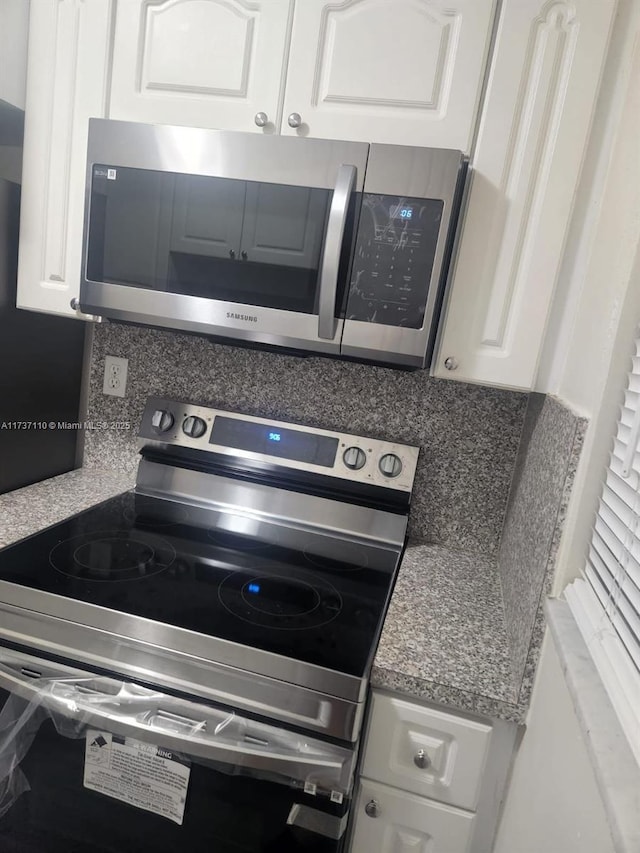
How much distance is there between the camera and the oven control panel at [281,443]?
1409 mm

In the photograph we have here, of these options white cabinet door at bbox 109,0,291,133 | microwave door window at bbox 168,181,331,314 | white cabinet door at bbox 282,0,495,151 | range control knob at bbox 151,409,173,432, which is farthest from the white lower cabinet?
white cabinet door at bbox 109,0,291,133

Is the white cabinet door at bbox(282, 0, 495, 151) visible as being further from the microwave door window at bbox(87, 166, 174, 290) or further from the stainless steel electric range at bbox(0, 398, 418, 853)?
the stainless steel electric range at bbox(0, 398, 418, 853)

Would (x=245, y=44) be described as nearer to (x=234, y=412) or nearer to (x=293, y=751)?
(x=234, y=412)

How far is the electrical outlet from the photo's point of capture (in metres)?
1.58

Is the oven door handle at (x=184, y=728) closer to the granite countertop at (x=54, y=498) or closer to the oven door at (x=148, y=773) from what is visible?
the oven door at (x=148, y=773)

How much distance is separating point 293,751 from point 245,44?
1253 millimetres

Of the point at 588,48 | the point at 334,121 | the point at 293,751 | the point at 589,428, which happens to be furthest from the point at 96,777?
the point at 588,48

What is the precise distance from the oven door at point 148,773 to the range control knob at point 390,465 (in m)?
0.66

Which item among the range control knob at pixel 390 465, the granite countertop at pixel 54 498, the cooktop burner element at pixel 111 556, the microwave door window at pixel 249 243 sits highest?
the microwave door window at pixel 249 243

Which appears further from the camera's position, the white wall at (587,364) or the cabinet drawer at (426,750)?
the cabinet drawer at (426,750)

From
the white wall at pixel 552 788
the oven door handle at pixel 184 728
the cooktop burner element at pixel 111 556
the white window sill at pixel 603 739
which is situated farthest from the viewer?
the cooktop burner element at pixel 111 556

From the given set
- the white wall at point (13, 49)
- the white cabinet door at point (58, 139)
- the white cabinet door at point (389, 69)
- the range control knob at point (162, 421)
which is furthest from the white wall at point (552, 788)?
the white wall at point (13, 49)

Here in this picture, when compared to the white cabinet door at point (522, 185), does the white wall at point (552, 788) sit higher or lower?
lower

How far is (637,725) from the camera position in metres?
0.57
